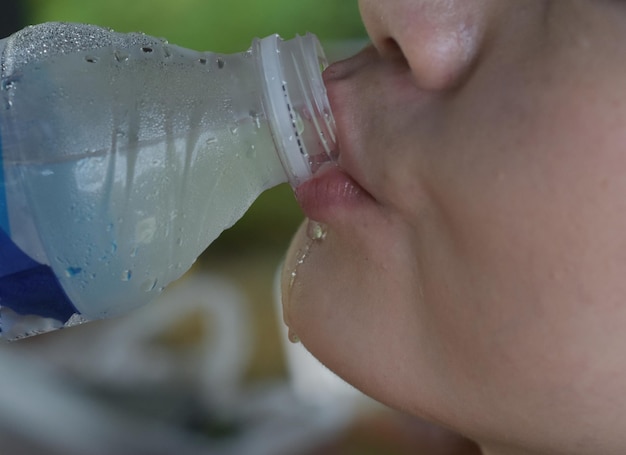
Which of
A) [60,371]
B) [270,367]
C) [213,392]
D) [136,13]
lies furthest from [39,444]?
[136,13]

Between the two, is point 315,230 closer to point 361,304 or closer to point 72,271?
point 361,304

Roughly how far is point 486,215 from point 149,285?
276 mm

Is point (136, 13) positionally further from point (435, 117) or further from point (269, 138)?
point (435, 117)

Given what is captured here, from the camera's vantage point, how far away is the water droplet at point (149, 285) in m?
0.59

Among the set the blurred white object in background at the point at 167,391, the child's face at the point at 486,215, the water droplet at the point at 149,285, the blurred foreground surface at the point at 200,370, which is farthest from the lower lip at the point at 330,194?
the blurred white object in background at the point at 167,391

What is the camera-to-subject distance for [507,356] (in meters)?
0.50

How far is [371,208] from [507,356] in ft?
0.46

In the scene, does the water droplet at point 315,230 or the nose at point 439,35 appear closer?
the nose at point 439,35

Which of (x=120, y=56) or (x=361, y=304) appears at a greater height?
(x=120, y=56)

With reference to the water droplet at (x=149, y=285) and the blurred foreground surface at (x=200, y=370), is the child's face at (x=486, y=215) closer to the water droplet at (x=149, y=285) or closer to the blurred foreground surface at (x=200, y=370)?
the water droplet at (x=149, y=285)

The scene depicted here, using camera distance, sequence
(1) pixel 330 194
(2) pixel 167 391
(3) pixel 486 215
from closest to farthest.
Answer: (3) pixel 486 215 → (1) pixel 330 194 → (2) pixel 167 391

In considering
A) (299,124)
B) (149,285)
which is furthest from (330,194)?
(149,285)

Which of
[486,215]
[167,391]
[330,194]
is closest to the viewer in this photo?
[486,215]

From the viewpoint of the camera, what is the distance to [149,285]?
60 centimetres
